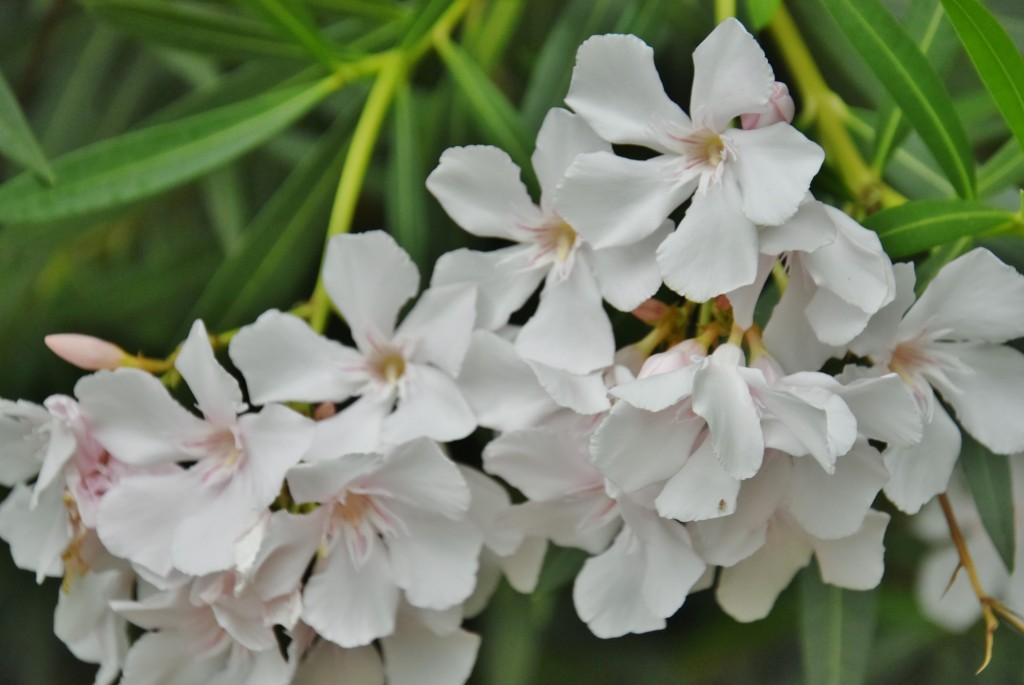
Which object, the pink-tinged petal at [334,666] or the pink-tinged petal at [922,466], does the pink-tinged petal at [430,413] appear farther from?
the pink-tinged petal at [922,466]

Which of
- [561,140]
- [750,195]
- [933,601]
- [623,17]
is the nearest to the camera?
[750,195]

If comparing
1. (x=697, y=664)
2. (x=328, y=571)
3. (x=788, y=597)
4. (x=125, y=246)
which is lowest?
(x=697, y=664)

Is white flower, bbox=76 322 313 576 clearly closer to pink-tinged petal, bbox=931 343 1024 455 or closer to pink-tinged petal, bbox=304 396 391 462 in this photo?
pink-tinged petal, bbox=304 396 391 462

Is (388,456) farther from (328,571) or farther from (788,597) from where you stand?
(788,597)

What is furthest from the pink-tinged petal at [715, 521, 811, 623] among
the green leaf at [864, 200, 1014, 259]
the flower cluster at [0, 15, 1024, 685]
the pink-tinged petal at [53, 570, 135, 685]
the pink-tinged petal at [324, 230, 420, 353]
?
the pink-tinged petal at [53, 570, 135, 685]

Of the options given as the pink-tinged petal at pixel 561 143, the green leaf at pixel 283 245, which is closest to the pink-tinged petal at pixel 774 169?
the pink-tinged petal at pixel 561 143

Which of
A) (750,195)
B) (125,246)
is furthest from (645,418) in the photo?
(125,246)
